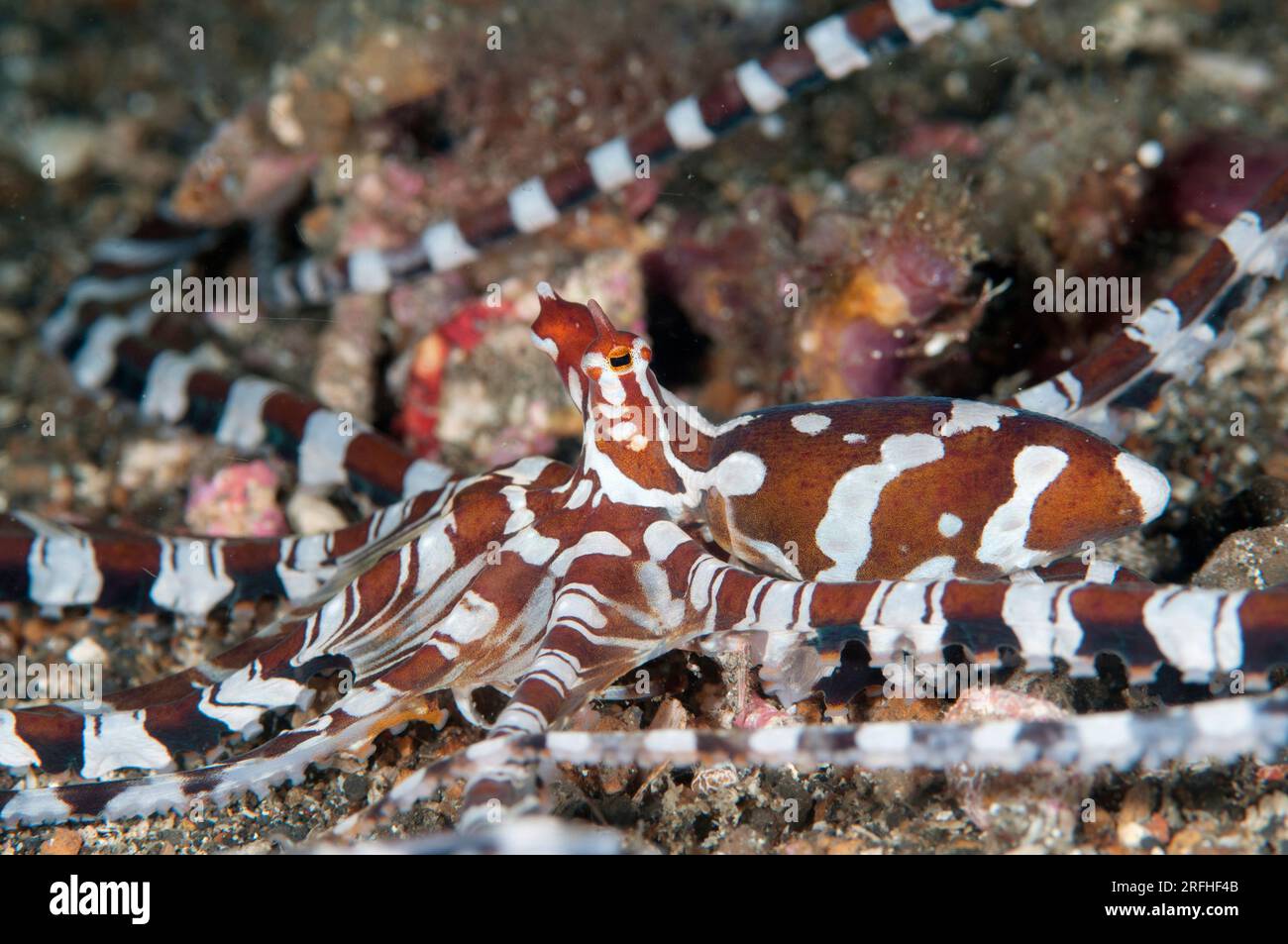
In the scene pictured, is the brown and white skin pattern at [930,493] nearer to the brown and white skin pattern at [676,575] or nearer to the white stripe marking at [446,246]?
the brown and white skin pattern at [676,575]

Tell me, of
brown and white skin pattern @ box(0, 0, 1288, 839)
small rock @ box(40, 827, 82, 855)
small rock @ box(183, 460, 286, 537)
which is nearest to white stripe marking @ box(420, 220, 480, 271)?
small rock @ box(183, 460, 286, 537)

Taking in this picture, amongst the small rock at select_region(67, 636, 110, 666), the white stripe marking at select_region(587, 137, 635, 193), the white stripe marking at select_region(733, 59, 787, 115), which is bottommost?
Result: the small rock at select_region(67, 636, 110, 666)

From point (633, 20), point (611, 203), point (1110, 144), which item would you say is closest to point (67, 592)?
point (611, 203)

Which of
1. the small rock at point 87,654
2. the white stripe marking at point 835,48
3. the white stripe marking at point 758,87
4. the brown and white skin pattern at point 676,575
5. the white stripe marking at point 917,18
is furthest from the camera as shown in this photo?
the white stripe marking at point 758,87

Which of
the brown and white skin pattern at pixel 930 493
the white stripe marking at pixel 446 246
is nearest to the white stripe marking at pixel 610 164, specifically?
the white stripe marking at pixel 446 246

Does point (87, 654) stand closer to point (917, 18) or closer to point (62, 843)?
point (62, 843)

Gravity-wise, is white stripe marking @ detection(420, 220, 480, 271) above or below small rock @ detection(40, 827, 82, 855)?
above

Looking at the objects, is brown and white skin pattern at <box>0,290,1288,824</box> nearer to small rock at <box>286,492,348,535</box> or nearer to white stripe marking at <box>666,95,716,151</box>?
small rock at <box>286,492,348,535</box>

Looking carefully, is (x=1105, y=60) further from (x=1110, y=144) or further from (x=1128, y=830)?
(x=1128, y=830)
